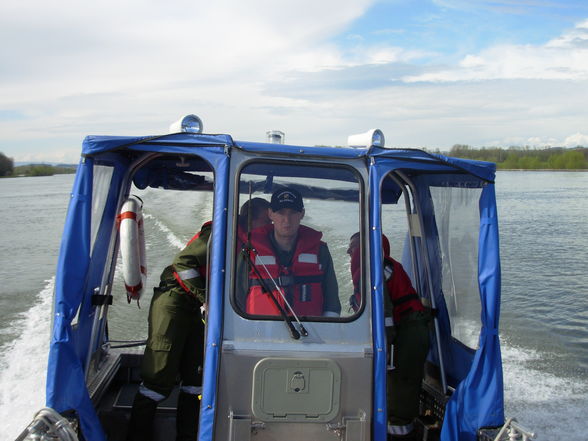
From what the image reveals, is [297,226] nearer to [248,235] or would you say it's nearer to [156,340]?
[248,235]

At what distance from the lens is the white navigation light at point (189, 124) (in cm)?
319

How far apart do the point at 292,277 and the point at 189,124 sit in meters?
1.04

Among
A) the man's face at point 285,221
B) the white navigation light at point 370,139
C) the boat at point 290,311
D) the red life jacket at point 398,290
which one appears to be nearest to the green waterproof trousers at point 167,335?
the boat at point 290,311

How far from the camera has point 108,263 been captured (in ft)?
11.4

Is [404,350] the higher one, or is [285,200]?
[285,200]

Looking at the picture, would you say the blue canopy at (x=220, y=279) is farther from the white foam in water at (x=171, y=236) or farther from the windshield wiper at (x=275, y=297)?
the white foam in water at (x=171, y=236)

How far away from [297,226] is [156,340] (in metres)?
1.01

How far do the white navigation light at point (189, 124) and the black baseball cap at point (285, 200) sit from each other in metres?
0.60

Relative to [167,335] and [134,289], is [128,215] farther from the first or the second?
[167,335]

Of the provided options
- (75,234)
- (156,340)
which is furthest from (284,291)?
(75,234)

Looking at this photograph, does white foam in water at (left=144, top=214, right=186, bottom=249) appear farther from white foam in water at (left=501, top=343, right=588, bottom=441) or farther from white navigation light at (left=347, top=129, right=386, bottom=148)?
white navigation light at (left=347, top=129, right=386, bottom=148)

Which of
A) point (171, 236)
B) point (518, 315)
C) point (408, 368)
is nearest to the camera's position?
point (408, 368)

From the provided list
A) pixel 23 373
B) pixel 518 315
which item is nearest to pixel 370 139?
pixel 23 373

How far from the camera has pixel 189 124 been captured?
10.6 feet
